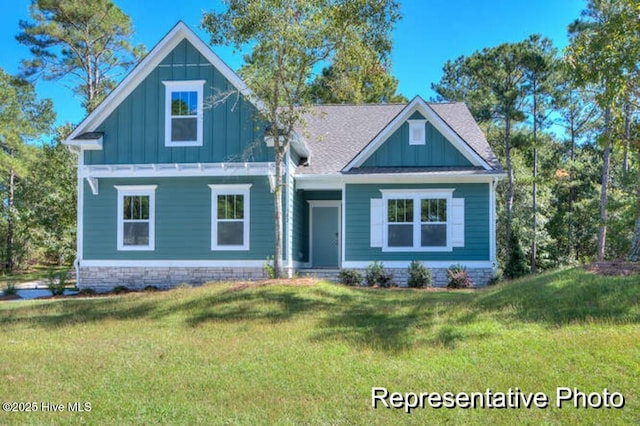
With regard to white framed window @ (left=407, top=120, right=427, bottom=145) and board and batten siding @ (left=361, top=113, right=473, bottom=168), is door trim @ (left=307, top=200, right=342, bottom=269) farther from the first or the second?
white framed window @ (left=407, top=120, right=427, bottom=145)

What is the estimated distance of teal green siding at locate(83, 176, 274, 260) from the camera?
14.4 meters

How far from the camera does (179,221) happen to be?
14.7 meters

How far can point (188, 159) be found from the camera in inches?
574

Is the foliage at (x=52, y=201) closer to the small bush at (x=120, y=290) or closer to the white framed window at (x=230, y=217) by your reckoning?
the small bush at (x=120, y=290)

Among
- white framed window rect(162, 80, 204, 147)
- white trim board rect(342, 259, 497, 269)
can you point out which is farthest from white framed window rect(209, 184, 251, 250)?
white trim board rect(342, 259, 497, 269)

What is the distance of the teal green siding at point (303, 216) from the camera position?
→ 627 inches

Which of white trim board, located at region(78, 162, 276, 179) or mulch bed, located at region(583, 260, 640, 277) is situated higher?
white trim board, located at region(78, 162, 276, 179)

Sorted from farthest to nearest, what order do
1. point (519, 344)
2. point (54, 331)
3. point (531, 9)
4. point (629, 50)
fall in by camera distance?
1. point (531, 9)
2. point (629, 50)
3. point (54, 331)
4. point (519, 344)

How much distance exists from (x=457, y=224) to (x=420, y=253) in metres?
1.34

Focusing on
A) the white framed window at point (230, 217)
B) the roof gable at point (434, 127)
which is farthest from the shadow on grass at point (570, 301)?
the white framed window at point (230, 217)

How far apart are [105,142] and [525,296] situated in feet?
38.9

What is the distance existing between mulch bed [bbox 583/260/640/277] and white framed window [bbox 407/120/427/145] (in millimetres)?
6530

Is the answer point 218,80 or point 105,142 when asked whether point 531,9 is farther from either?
point 105,142

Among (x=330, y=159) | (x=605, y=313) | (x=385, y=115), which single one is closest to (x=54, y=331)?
(x=605, y=313)
